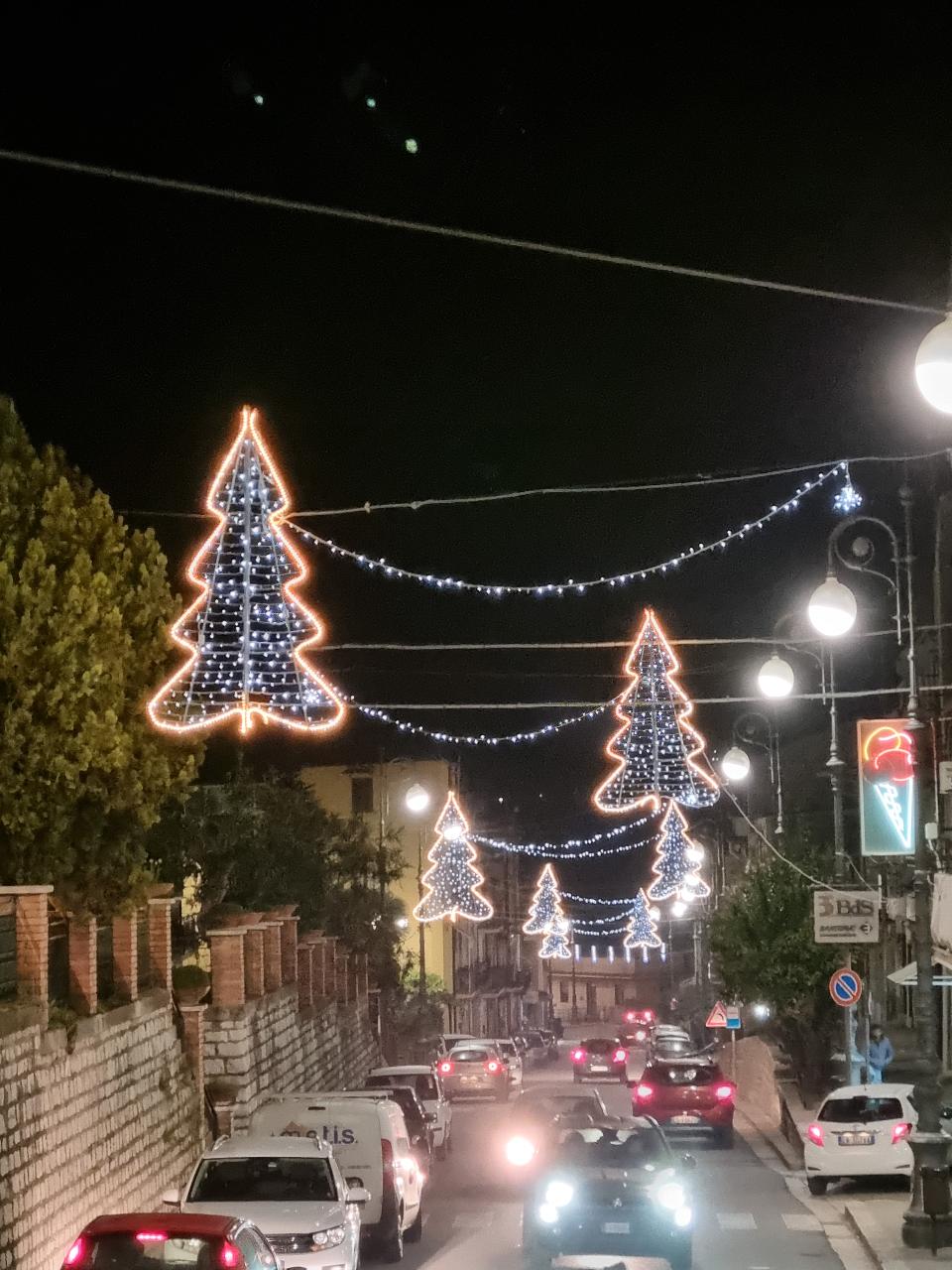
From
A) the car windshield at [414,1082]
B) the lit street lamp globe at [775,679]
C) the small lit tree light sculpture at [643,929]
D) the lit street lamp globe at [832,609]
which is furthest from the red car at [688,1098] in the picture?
the small lit tree light sculpture at [643,929]

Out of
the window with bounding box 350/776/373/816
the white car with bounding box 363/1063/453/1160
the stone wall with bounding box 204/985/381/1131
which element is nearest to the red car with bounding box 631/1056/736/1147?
the white car with bounding box 363/1063/453/1160

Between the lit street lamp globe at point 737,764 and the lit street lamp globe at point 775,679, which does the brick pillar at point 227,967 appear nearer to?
the lit street lamp globe at point 737,764

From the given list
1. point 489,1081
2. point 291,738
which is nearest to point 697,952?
point 291,738

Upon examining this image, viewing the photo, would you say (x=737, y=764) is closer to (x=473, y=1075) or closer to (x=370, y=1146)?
(x=370, y=1146)

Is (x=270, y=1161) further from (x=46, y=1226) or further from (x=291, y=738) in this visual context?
(x=291, y=738)

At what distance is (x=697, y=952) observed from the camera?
267 feet

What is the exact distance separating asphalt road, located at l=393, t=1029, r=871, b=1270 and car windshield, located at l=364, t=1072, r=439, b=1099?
1.17m

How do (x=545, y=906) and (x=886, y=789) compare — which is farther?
(x=545, y=906)

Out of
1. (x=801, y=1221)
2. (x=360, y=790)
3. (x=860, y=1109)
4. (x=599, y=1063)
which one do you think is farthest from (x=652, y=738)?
(x=360, y=790)

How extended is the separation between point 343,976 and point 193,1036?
1657 centimetres

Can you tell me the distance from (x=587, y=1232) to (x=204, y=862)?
1699 cm

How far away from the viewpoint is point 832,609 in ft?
53.8

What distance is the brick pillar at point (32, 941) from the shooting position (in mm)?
17438

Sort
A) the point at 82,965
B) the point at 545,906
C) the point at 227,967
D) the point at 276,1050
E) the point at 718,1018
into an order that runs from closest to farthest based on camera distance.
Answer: the point at 82,965 → the point at 227,967 → the point at 276,1050 → the point at 718,1018 → the point at 545,906
